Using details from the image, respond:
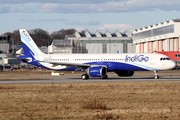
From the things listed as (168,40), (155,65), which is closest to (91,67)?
(155,65)

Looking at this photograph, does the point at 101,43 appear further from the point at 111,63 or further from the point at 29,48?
the point at 111,63

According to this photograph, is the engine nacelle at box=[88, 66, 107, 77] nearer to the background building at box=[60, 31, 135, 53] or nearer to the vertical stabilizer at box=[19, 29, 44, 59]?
the vertical stabilizer at box=[19, 29, 44, 59]

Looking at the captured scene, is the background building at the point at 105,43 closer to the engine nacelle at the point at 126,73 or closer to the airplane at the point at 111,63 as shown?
the airplane at the point at 111,63

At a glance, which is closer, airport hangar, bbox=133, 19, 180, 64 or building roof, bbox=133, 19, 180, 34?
airport hangar, bbox=133, 19, 180, 64

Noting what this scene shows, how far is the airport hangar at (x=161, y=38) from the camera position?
A: 9118 centimetres

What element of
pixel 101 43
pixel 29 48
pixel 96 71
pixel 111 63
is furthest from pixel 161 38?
pixel 96 71

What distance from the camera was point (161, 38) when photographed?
103000 mm

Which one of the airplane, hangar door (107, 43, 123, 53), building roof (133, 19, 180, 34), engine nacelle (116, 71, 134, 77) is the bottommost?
engine nacelle (116, 71, 134, 77)

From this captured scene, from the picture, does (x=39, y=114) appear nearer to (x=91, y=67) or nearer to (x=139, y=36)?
(x=91, y=67)

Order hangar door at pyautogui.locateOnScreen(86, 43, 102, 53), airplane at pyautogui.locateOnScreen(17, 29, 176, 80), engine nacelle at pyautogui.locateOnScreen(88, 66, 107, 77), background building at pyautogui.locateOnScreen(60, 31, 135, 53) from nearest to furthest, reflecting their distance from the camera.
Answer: engine nacelle at pyautogui.locateOnScreen(88, 66, 107, 77) → airplane at pyautogui.locateOnScreen(17, 29, 176, 80) → hangar door at pyautogui.locateOnScreen(86, 43, 102, 53) → background building at pyautogui.locateOnScreen(60, 31, 135, 53)

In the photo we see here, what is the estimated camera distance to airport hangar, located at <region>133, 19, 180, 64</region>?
9118 cm

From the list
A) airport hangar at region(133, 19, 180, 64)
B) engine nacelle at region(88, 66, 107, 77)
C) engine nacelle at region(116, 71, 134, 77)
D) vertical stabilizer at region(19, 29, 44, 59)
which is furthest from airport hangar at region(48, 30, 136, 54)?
engine nacelle at region(88, 66, 107, 77)

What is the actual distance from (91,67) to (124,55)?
5.47m

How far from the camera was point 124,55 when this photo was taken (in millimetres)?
44219
